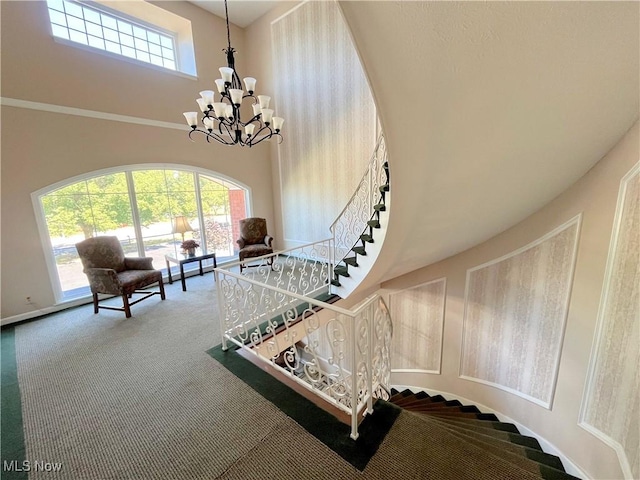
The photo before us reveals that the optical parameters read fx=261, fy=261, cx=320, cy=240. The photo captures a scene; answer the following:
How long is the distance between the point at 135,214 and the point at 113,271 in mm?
1395

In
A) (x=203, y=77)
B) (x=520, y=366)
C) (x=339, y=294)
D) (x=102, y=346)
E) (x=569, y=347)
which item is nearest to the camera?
(x=569, y=347)

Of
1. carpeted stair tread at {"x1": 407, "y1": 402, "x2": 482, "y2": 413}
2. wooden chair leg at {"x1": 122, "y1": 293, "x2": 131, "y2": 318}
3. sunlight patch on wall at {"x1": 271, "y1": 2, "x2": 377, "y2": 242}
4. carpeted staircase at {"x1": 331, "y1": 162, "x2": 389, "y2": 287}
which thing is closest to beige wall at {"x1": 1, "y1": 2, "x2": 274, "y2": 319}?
wooden chair leg at {"x1": 122, "y1": 293, "x2": 131, "y2": 318}

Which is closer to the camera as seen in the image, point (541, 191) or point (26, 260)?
point (541, 191)

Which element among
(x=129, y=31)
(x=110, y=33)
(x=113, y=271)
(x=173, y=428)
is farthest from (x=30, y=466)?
(x=129, y=31)

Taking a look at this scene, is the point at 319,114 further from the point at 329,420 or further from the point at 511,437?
the point at 511,437

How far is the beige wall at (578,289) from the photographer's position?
213cm

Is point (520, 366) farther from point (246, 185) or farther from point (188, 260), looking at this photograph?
point (246, 185)

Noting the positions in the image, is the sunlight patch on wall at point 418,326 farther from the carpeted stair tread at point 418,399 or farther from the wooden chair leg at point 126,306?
the wooden chair leg at point 126,306

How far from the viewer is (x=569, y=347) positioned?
8.60 feet

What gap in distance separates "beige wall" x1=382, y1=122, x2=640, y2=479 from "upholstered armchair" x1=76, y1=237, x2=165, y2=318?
451cm

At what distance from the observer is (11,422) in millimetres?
1923

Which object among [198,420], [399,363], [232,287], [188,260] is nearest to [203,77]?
[188,260]

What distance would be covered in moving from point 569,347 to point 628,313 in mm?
880

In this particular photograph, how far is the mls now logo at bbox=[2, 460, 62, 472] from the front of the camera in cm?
158
